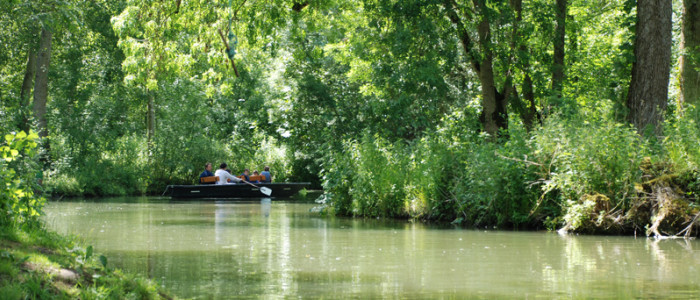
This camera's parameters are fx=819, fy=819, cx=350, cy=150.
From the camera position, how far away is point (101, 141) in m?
35.4

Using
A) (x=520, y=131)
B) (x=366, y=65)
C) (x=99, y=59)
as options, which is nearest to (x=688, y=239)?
(x=520, y=131)

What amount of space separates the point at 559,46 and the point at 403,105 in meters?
4.76

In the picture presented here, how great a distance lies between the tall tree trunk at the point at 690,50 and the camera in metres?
18.5

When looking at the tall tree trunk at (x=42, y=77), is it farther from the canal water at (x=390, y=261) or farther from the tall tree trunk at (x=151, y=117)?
the canal water at (x=390, y=261)

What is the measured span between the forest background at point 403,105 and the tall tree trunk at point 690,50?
42 millimetres

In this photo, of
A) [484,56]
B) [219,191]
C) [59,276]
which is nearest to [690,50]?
[484,56]

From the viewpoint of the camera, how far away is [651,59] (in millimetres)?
16891

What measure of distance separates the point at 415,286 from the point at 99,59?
3185cm

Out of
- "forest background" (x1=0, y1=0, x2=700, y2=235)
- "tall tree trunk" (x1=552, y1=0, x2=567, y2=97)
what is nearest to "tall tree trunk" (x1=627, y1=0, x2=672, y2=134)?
"forest background" (x1=0, y1=0, x2=700, y2=235)

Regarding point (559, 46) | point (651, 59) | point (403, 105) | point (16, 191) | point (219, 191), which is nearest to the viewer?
point (16, 191)

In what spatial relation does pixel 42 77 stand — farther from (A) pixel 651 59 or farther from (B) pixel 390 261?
(B) pixel 390 261

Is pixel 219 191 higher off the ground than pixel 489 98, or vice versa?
pixel 489 98

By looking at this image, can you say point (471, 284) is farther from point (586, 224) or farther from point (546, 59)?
point (546, 59)

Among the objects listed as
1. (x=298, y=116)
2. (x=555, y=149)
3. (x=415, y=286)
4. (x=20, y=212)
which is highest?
(x=298, y=116)
